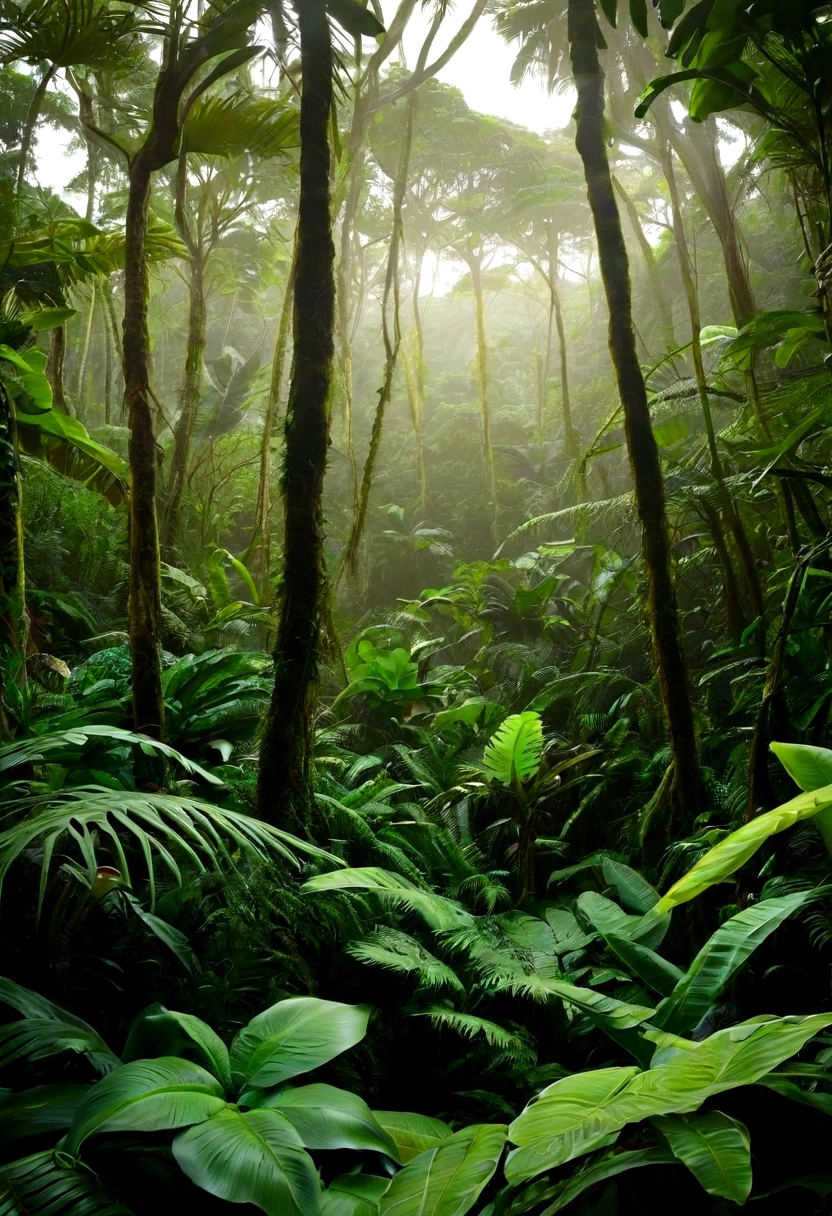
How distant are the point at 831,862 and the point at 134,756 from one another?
8.02ft

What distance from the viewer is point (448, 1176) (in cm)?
158

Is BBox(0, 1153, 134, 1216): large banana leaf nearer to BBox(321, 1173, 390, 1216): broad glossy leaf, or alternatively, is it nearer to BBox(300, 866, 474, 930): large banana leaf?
BBox(321, 1173, 390, 1216): broad glossy leaf

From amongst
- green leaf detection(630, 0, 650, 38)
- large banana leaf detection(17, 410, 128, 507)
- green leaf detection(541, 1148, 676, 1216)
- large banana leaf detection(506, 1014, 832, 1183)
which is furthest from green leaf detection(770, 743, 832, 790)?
large banana leaf detection(17, 410, 128, 507)

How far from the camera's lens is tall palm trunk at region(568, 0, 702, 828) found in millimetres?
3123

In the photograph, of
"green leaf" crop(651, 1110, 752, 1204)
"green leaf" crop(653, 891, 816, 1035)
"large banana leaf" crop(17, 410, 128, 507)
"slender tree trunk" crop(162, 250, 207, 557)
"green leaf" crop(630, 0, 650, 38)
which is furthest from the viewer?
"slender tree trunk" crop(162, 250, 207, 557)

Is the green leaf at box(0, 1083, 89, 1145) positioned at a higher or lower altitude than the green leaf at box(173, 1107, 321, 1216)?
higher

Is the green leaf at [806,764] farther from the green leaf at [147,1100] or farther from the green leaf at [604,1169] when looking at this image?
the green leaf at [147,1100]

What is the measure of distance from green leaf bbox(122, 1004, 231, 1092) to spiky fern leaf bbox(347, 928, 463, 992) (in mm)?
603

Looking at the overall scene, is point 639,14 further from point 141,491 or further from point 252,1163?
point 252,1163

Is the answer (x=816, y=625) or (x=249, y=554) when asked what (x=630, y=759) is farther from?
(x=249, y=554)

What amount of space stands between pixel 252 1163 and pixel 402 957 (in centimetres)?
93

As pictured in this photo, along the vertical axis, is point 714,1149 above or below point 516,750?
below

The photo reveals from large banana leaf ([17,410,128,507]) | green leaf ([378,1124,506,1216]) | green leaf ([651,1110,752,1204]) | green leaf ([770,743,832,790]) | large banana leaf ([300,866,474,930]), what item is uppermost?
large banana leaf ([17,410,128,507])

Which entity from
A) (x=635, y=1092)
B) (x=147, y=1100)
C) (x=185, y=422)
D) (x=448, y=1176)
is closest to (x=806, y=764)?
(x=635, y=1092)
